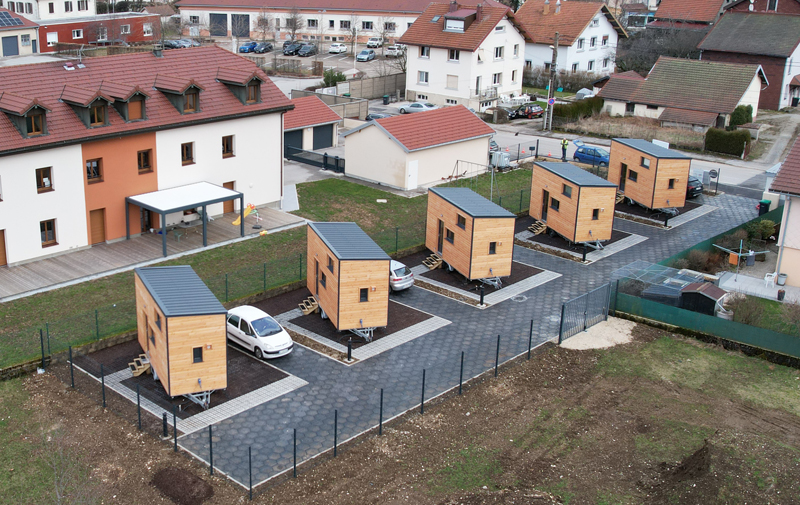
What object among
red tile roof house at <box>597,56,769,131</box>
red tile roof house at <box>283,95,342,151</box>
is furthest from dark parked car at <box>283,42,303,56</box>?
red tile roof house at <box>283,95,342,151</box>

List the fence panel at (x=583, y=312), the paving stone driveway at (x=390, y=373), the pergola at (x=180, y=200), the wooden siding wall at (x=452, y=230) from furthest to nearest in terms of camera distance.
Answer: the pergola at (x=180, y=200), the wooden siding wall at (x=452, y=230), the fence panel at (x=583, y=312), the paving stone driveway at (x=390, y=373)

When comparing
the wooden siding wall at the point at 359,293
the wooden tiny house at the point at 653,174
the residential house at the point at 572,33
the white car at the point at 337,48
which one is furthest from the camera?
the white car at the point at 337,48

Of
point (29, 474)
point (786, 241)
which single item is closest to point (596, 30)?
point (786, 241)

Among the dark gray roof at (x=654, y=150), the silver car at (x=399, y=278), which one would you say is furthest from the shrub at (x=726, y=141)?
the silver car at (x=399, y=278)

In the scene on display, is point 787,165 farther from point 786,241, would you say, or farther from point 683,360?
point 683,360

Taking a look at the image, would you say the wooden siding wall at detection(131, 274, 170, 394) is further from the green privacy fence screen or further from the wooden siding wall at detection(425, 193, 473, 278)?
the green privacy fence screen

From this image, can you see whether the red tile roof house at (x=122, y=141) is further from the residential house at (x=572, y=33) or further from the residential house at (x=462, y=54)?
the residential house at (x=572, y=33)

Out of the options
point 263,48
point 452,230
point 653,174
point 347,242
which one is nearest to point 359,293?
point 347,242

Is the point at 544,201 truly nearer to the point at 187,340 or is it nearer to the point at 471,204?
the point at 471,204
